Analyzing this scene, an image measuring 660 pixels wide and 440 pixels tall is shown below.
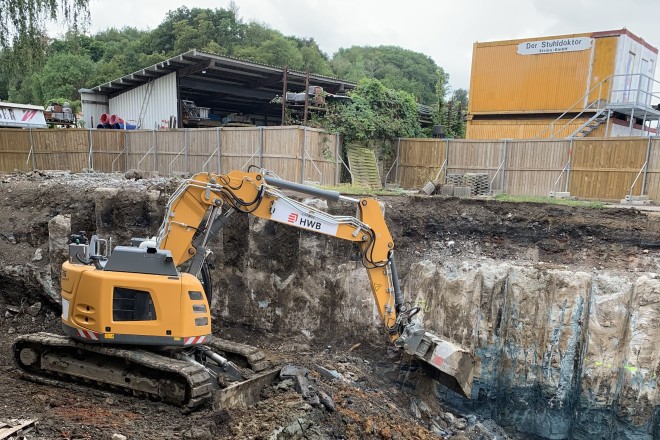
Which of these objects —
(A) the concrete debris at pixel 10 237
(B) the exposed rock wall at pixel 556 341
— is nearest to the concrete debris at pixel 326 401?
(B) the exposed rock wall at pixel 556 341

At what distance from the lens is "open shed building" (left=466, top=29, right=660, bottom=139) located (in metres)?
19.4

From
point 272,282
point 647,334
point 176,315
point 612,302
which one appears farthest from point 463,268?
point 176,315

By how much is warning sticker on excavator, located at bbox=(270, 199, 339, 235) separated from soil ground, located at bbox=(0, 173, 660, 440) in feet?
7.61

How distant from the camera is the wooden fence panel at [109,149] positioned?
20812mm

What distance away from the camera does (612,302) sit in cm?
865

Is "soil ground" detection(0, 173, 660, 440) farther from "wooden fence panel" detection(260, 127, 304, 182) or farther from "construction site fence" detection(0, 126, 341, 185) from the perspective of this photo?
"construction site fence" detection(0, 126, 341, 185)

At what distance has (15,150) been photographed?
20391 millimetres

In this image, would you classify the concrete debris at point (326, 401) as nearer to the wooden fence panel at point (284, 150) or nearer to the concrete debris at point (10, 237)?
the concrete debris at point (10, 237)

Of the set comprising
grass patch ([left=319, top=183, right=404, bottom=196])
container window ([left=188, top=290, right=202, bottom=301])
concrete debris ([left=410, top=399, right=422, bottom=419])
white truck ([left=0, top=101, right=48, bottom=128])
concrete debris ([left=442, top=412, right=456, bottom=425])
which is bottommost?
concrete debris ([left=442, top=412, right=456, bottom=425])

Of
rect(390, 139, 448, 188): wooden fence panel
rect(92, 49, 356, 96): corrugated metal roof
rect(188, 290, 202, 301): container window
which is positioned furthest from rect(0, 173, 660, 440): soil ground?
rect(92, 49, 356, 96): corrugated metal roof

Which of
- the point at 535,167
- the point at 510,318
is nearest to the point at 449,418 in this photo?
the point at 510,318

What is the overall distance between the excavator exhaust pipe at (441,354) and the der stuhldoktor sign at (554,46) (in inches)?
671

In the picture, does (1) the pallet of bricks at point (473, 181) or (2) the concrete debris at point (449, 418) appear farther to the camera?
(1) the pallet of bricks at point (473, 181)

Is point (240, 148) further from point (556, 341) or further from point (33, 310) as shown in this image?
point (556, 341)
